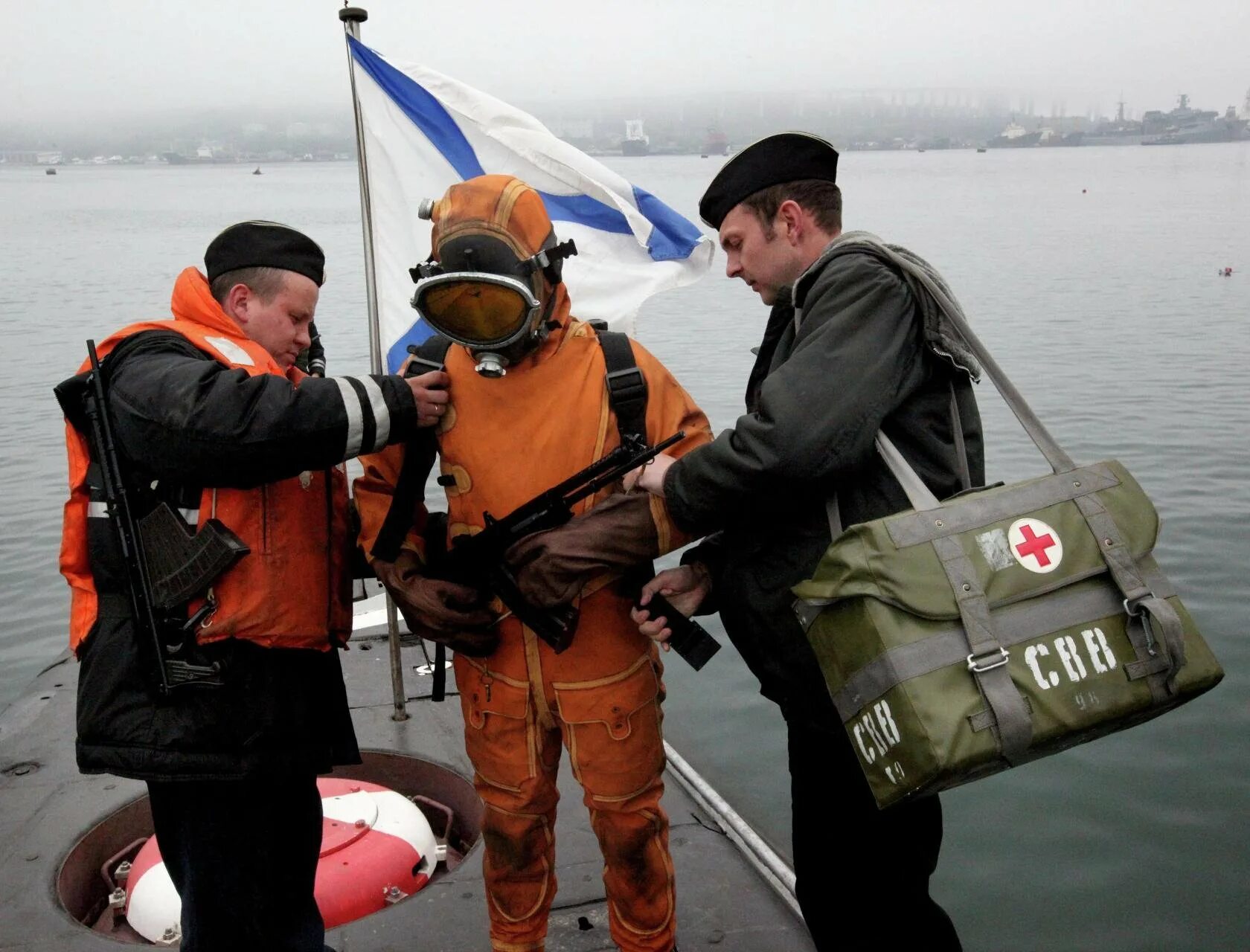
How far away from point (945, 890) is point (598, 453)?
11.2 ft

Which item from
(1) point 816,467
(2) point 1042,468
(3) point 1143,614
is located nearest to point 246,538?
(1) point 816,467

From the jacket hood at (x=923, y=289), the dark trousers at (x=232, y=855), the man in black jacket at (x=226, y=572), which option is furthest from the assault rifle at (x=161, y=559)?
the jacket hood at (x=923, y=289)

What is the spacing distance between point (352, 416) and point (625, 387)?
2.01ft

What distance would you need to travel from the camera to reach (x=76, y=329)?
21031 millimetres

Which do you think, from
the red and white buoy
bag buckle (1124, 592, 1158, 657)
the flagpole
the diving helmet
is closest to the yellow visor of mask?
the diving helmet

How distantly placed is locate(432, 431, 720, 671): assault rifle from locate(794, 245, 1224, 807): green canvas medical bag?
1.48ft

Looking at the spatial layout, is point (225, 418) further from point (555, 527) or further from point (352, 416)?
point (555, 527)

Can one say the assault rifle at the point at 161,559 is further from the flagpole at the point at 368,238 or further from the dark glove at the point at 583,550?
the flagpole at the point at 368,238

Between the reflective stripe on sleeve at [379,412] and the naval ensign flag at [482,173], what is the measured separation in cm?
202

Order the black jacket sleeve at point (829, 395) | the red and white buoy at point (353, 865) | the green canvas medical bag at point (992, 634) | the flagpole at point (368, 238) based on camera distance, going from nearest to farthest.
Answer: the green canvas medical bag at point (992, 634)
the black jacket sleeve at point (829, 395)
the red and white buoy at point (353, 865)
the flagpole at point (368, 238)

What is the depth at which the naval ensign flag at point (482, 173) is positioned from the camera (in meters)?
4.16

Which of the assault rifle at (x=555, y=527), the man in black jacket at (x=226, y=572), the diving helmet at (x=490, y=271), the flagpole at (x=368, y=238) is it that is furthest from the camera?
the flagpole at (x=368, y=238)

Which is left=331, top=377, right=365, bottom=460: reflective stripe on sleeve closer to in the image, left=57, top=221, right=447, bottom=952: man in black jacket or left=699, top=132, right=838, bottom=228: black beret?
left=57, top=221, right=447, bottom=952: man in black jacket

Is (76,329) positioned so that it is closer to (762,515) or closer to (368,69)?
(368,69)
